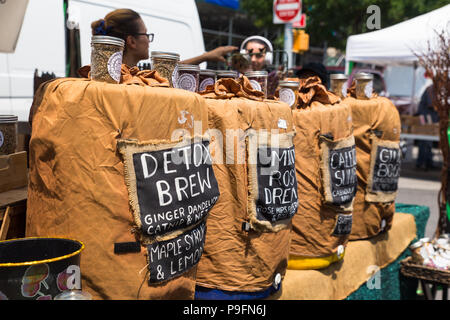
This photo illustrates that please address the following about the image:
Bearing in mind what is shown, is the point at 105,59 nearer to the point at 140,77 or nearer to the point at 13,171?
the point at 140,77

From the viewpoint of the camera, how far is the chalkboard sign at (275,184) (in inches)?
79.7

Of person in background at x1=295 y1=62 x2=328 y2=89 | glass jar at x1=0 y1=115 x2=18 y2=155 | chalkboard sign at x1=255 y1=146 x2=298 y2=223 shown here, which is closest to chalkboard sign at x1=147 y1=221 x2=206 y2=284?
chalkboard sign at x1=255 y1=146 x2=298 y2=223

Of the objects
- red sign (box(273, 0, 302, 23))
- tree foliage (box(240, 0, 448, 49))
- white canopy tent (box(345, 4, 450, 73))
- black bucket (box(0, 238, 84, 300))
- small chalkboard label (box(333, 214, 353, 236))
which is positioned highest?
tree foliage (box(240, 0, 448, 49))

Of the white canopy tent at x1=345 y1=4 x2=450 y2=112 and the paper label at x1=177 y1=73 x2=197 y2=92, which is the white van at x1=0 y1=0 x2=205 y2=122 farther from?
the white canopy tent at x1=345 y1=4 x2=450 y2=112

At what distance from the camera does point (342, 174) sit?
259 centimetres

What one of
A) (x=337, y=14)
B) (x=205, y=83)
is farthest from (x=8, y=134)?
(x=337, y=14)

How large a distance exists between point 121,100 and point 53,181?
0.31 metres

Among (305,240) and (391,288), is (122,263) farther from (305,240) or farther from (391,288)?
(391,288)

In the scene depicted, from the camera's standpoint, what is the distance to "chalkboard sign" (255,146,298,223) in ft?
6.64

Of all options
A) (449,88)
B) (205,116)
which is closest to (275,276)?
(205,116)

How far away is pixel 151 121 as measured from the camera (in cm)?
153

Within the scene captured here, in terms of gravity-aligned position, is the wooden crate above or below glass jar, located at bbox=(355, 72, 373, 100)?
below

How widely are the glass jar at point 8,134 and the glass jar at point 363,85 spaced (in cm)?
198

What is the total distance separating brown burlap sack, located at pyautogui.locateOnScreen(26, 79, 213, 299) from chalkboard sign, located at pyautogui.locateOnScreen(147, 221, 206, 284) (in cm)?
3
